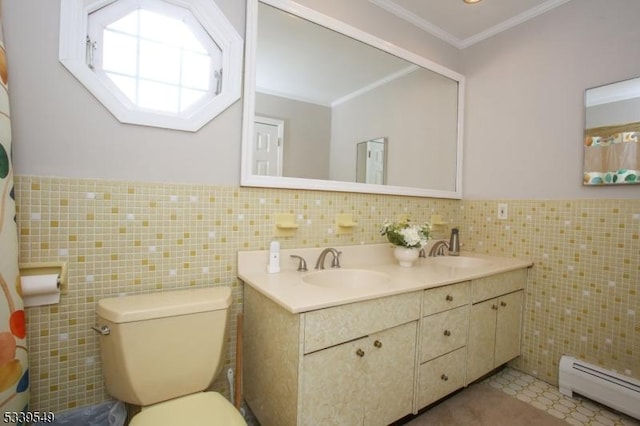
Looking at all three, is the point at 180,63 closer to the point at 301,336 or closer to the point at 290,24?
the point at 290,24

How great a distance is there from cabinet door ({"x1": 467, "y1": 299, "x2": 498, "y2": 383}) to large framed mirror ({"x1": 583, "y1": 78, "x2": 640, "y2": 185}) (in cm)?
95

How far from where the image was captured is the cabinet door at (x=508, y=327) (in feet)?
5.91

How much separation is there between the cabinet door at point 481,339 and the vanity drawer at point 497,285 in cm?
5

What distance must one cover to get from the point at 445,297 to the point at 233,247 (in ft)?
3.61

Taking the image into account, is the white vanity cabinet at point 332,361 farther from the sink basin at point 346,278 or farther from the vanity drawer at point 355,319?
the sink basin at point 346,278

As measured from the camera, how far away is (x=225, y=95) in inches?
54.3

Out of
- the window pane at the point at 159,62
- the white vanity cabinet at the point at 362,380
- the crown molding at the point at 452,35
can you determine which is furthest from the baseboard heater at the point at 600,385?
the window pane at the point at 159,62

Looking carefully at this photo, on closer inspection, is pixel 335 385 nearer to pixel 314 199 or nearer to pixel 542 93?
pixel 314 199

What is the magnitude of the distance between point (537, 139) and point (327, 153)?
1.44 m

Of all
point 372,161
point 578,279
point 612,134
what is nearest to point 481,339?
point 578,279

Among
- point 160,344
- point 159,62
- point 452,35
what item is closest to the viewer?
point 160,344

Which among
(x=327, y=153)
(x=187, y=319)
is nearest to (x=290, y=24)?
(x=327, y=153)

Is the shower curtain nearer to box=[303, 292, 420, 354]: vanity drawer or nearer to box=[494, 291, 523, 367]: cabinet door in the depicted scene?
box=[303, 292, 420, 354]: vanity drawer

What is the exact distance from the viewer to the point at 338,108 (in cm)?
180
